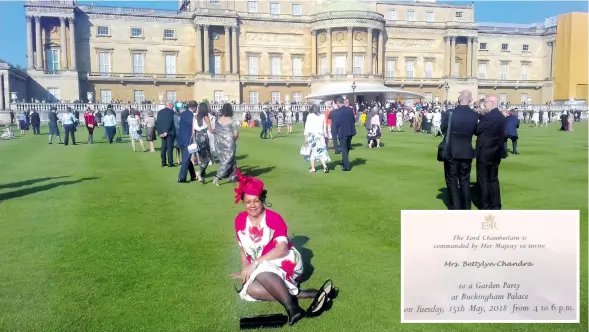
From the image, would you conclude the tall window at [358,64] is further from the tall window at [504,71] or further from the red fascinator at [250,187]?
the red fascinator at [250,187]

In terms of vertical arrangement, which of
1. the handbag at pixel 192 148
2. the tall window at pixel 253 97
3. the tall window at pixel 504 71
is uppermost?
the tall window at pixel 504 71

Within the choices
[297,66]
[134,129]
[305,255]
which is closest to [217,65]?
[297,66]

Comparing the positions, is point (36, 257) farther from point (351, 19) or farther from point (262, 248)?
point (351, 19)

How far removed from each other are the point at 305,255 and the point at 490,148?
12.7 ft

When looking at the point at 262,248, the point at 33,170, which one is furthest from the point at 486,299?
the point at 33,170

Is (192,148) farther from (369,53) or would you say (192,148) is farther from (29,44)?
(369,53)

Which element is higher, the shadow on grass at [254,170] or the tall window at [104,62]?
the tall window at [104,62]

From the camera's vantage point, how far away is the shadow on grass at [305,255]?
5.94 meters

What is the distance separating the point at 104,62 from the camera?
59.1 meters

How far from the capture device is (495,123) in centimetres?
852

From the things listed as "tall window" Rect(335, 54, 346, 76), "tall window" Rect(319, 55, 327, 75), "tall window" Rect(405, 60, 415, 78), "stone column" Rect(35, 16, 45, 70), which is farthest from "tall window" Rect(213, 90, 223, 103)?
"tall window" Rect(405, 60, 415, 78)

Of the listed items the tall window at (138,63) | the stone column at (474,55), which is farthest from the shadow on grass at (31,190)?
the stone column at (474,55)

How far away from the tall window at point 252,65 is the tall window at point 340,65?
9353 mm

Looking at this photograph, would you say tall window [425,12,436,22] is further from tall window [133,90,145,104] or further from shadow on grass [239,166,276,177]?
shadow on grass [239,166,276,177]
